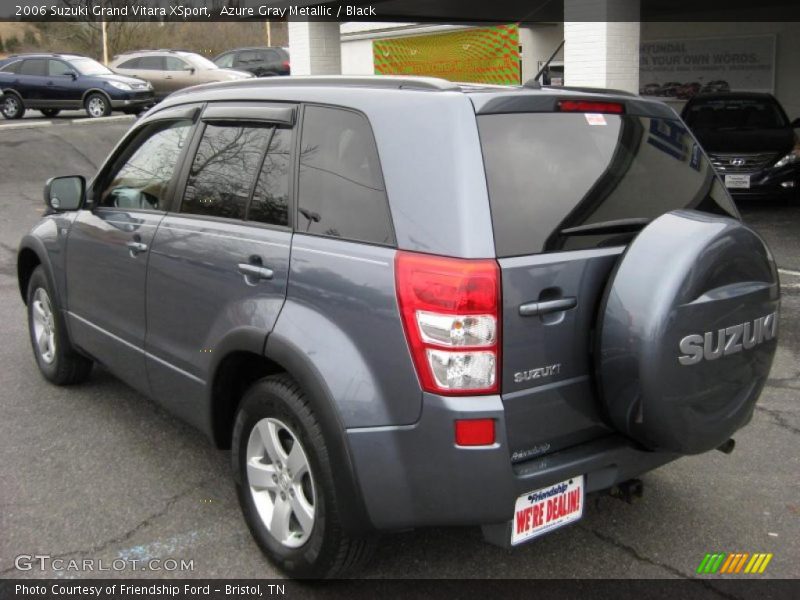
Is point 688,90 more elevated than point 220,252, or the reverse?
point 688,90

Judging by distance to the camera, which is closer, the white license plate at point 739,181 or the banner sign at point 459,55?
the white license plate at point 739,181

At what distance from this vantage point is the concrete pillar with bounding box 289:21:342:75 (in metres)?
16.5

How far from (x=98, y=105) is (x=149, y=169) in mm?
19113

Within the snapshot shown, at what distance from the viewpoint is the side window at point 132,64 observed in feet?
83.7

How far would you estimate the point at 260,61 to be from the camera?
28000mm

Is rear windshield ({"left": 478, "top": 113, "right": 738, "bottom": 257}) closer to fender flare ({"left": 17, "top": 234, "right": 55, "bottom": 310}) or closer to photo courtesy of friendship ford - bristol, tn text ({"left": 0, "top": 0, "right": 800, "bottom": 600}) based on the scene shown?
photo courtesy of friendship ford - bristol, tn text ({"left": 0, "top": 0, "right": 800, "bottom": 600})

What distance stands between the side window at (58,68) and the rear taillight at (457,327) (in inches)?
855

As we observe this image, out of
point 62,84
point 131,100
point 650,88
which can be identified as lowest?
point 650,88

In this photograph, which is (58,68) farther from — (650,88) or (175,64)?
(650,88)

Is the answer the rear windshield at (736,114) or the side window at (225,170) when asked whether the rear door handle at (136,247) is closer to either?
the side window at (225,170)

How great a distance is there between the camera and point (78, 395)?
16.8 feet

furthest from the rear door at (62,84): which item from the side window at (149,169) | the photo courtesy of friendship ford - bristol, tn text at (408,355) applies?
the side window at (149,169)

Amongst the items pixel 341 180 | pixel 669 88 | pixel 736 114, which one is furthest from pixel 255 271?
pixel 669 88

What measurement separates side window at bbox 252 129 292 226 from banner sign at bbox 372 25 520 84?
14076 mm
